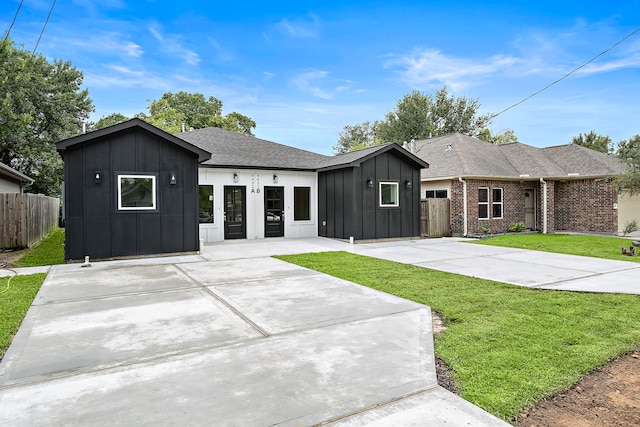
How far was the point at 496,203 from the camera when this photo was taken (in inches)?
619

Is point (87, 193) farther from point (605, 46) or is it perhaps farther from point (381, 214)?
point (605, 46)

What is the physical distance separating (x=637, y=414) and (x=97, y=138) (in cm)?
1013

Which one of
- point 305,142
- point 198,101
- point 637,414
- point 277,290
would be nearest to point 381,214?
point 277,290

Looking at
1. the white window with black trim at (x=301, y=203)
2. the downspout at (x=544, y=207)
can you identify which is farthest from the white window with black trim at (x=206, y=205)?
the downspout at (x=544, y=207)

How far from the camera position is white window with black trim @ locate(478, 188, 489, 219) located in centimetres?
1538

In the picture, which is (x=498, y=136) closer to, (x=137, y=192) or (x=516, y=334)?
(x=137, y=192)

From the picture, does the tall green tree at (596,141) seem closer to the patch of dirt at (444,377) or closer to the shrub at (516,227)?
the shrub at (516,227)

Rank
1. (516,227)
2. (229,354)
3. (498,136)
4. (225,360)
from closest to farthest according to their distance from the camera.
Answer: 1. (225,360)
2. (229,354)
3. (516,227)
4. (498,136)

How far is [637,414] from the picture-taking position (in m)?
2.53

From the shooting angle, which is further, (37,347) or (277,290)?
(277,290)

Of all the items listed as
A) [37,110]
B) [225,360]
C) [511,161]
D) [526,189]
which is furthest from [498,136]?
[225,360]

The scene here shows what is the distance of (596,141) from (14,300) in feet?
146

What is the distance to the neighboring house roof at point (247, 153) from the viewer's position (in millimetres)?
13102

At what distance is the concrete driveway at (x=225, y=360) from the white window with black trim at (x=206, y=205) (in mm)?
6515
